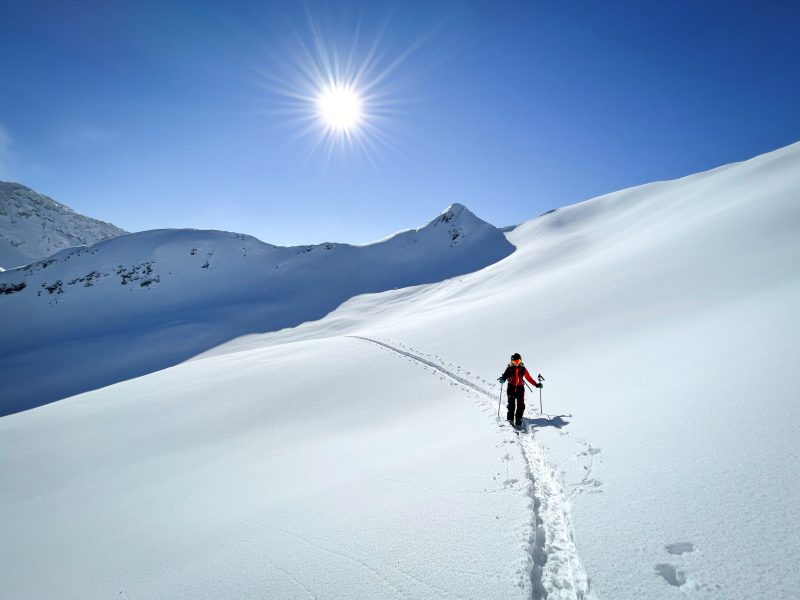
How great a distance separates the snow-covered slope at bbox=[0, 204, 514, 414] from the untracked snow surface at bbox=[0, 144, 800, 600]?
4524 centimetres

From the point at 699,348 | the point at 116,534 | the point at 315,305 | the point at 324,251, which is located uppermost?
the point at 324,251

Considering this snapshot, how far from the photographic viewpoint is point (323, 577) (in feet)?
14.2

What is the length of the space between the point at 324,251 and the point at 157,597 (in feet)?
336

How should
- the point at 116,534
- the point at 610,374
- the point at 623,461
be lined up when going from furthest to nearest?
the point at 610,374 → the point at 116,534 → the point at 623,461

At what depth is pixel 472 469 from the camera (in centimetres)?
653

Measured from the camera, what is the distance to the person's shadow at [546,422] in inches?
326

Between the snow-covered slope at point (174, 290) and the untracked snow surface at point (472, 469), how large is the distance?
45244 mm

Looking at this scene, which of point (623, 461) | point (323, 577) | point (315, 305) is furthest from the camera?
point (315, 305)

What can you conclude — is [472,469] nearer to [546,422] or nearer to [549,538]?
[549,538]

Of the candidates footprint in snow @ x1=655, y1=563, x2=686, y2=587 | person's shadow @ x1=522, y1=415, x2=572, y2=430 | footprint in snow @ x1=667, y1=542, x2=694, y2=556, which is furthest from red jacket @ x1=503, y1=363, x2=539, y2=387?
footprint in snow @ x1=655, y1=563, x2=686, y2=587

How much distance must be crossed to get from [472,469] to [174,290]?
94882mm

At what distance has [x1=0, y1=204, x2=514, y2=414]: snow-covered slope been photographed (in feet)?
182

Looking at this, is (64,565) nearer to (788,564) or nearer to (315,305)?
(788,564)

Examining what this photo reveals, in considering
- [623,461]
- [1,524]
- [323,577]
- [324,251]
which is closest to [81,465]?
[1,524]
